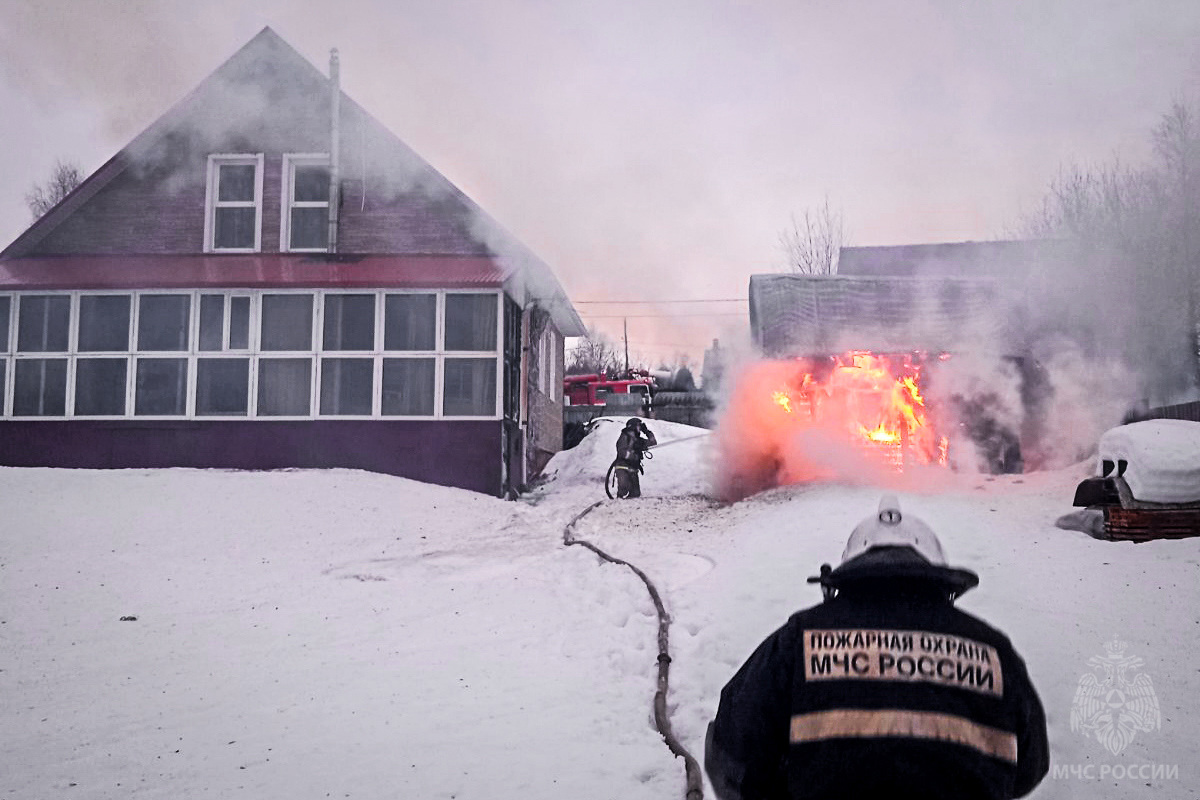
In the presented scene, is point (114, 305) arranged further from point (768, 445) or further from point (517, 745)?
point (517, 745)

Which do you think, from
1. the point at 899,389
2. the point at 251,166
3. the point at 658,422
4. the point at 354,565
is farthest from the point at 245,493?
the point at 658,422

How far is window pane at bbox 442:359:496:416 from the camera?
14375 mm

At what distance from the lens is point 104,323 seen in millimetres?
14773

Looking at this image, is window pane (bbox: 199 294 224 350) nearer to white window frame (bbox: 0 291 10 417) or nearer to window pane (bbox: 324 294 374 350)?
window pane (bbox: 324 294 374 350)

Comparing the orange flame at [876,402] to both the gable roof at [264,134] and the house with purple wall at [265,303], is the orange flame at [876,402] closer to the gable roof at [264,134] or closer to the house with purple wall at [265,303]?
the house with purple wall at [265,303]

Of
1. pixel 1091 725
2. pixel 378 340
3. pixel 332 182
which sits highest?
pixel 332 182

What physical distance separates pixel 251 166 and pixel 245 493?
717 centimetres

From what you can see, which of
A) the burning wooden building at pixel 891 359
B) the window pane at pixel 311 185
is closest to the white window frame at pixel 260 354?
the window pane at pixel 311 185

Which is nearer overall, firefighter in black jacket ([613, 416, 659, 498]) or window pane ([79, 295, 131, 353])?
window pane ([79, 295, 131, 353])

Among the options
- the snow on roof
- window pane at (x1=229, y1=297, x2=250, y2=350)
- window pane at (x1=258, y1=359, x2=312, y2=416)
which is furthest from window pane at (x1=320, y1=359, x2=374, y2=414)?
the snow on roof

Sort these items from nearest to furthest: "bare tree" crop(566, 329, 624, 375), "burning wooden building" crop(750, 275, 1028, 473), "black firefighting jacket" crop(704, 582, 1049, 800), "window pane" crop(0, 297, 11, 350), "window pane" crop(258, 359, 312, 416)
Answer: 1. "black firefighting jacket" crop(704, 582, 1049, 800)
2. "burning wooden building" crop(750, 275, 1028, 473)
3. "window pane" crop(258, 359, 312, 416)
4. "window pane" crop(0, 297, 11, 350)
5. "bare tree" crop(566, 329, 624, 375)

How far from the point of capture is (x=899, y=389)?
1405 centimetres

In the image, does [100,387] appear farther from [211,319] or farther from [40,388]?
[211,319]

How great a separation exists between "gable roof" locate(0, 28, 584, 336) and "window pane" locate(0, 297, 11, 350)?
1128mm
